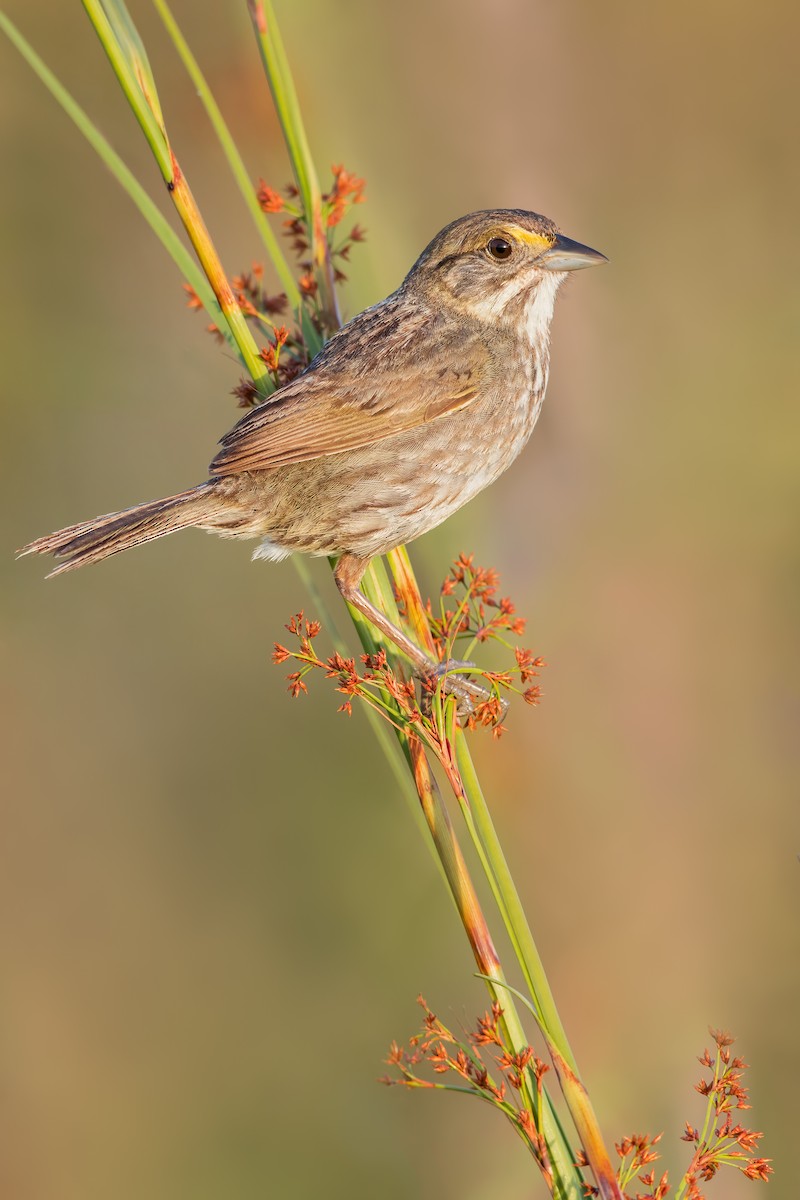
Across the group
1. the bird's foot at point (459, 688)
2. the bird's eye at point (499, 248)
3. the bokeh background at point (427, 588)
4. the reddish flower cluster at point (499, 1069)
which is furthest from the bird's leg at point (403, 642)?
the bird's eye at point (499, 248)

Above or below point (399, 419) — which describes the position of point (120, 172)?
above

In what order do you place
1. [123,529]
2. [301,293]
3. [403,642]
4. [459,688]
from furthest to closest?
[301,293] → [123,529] → [459,688] → [403,642]

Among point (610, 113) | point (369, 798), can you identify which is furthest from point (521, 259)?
point (369, 798)

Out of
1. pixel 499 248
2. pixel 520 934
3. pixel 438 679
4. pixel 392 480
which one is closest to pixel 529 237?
pixel 499 248

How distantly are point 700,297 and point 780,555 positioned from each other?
37.4 inches

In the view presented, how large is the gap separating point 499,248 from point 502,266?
5cm

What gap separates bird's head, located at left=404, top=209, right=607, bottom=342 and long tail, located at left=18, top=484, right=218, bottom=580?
938mm

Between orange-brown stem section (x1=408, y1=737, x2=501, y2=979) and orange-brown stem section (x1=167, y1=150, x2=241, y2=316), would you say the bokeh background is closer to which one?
orange-brown stem section (x1=167, y1=150, x2=241, y2=316)

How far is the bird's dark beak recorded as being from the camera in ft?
10.6

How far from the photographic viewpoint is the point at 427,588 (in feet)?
10.9

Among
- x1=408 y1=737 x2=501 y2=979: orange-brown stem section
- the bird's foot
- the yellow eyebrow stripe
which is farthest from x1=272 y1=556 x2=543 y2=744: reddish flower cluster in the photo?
the yellow eyebrow stripe

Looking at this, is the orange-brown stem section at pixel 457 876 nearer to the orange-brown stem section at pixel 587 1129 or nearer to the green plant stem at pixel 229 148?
the orange-brown stem section at pixel 587 1129

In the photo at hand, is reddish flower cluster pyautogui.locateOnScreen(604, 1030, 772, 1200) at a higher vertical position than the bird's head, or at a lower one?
lower

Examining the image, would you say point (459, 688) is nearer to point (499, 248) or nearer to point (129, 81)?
point (499, 248)
